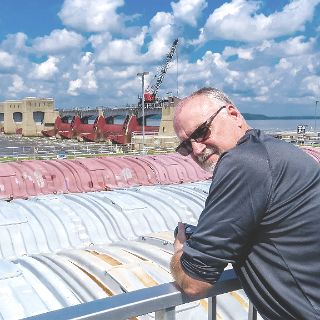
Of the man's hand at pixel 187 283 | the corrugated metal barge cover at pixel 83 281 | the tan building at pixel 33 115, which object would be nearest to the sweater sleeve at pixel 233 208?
the man's hand at pixel 187 283

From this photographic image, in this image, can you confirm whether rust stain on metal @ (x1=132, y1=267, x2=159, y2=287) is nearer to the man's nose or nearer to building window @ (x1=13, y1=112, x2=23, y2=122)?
the man's nose

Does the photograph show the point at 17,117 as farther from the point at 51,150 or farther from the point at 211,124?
the point at 211,124

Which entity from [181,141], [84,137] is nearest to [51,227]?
[181,141]

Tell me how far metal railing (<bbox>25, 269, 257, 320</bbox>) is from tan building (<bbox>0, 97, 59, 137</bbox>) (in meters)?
109

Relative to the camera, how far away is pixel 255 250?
2.73 meters

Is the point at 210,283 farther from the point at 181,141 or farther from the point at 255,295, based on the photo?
the point at 181,141

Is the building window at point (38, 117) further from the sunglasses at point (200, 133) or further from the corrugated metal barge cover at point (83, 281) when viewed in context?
the sunglasses at point (200, 133)

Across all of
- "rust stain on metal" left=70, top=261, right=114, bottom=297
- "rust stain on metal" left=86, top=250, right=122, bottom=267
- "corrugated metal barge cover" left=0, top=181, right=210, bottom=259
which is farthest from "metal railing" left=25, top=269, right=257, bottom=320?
"corrugated metal barge cover" left=0, top=181, right=210, bottom=259

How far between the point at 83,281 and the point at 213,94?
7504 mm

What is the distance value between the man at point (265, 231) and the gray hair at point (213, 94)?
46cm

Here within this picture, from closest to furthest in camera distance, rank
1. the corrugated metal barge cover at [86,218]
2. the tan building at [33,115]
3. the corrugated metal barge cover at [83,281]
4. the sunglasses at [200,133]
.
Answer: the sunglasses at [200,133] < the corrugated metal barge cover at [83,281] < the corrugated metal barge cover at [86,218] < the tan building at [33,115]

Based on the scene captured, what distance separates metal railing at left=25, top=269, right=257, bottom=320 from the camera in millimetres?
2479

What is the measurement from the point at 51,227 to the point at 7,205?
8.45ft

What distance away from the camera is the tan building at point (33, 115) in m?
107
